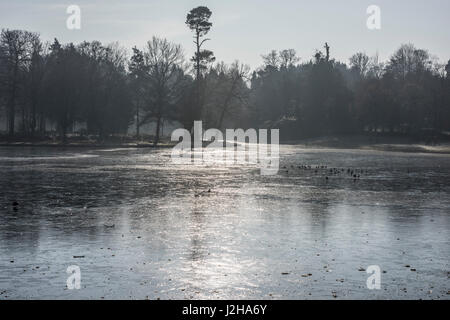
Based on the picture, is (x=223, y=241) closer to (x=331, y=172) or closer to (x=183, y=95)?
(x=331, y=172)

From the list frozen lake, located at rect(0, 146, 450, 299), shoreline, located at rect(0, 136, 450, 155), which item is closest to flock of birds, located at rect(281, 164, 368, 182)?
frozen lake, located at rect(0, 146, 450, 299)

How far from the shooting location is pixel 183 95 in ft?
283

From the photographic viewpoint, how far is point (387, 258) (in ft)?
37.5

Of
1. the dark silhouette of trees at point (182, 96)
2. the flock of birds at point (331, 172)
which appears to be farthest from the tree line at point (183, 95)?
the flock of birds at point (331, 172)

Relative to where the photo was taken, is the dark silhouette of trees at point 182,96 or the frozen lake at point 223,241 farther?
the dark silhouette of trees at point 182,96

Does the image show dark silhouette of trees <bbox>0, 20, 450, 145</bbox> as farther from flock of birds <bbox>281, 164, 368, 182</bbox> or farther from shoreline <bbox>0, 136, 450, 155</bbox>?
flock of birds <bbox>281, 164, 368, 182</bbox>

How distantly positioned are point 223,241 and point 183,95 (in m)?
74.5

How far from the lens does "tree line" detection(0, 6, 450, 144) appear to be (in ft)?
266

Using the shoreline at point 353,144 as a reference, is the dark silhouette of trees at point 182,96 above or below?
above

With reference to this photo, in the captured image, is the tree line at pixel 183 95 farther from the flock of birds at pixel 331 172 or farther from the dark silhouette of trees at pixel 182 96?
the flock of birds at pixel 331 172

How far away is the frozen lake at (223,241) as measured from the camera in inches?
365

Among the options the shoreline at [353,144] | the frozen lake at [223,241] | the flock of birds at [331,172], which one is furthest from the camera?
the shoreline at [353,144]

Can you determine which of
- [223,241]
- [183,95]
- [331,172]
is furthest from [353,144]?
[223,241]

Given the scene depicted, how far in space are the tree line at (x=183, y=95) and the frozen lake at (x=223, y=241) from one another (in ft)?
194
